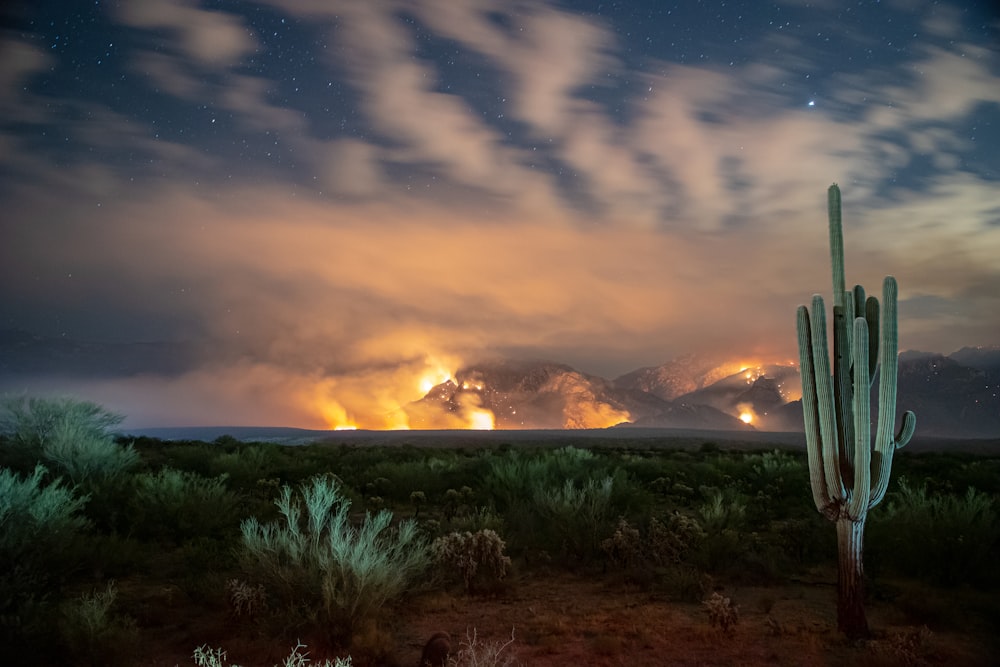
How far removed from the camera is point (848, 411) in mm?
7527

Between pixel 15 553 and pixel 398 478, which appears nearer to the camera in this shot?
pixel 15 553

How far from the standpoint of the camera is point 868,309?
798cm

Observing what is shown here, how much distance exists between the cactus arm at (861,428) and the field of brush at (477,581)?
4.74ft

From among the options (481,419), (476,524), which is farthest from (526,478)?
(481,419)

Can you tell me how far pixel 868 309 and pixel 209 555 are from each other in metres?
10.0

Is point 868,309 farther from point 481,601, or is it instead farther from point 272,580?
point 272,580

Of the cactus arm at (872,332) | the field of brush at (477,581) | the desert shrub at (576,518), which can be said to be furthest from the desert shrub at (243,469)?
the cactus arm at (872,332)

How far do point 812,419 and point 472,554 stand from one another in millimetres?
4958

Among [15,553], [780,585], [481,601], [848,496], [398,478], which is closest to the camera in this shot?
[848,496]

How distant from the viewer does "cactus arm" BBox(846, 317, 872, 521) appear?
22.6ft

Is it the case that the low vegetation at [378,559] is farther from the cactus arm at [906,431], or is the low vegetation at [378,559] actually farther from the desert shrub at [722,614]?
the cactus arm at [906,431]

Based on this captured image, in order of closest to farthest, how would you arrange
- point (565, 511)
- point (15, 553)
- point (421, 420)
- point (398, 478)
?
point (15, 553), point (565, 511), point (398, 478), point (421, 420)

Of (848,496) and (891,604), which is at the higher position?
(848,496)

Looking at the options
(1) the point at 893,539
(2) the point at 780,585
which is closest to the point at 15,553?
(2) the point at 780,585
